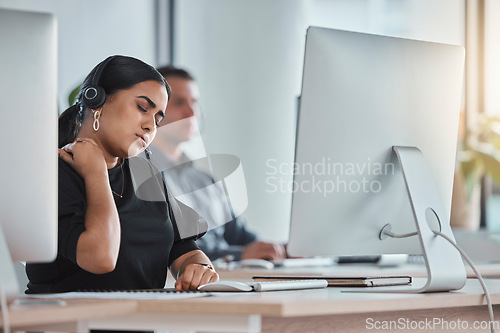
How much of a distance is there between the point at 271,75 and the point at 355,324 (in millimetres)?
3027

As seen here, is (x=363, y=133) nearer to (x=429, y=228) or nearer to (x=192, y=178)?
(x=429, y=228)

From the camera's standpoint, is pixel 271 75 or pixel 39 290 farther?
pixel 271 75

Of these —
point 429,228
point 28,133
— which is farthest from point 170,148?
point 28,133

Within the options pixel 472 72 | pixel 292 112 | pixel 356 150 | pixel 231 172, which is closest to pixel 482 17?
pixel 472 72

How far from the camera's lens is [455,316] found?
4.54 feet

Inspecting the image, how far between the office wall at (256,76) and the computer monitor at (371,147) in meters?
2.68

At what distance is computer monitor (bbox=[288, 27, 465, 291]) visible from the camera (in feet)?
4.28

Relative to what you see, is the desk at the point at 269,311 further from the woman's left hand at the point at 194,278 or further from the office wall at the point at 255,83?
the office wall at the point at 255,83

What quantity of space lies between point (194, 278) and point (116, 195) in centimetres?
28

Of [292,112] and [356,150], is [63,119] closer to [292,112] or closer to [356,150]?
[356,150]

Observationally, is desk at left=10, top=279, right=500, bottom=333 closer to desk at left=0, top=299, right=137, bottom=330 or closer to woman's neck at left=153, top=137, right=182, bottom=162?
desk at left=0, top=299, right=137, bottom=330

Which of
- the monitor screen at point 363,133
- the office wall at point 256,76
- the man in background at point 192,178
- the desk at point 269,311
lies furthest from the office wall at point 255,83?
the desk at point 269,311

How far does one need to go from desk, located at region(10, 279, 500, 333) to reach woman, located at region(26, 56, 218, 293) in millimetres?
208

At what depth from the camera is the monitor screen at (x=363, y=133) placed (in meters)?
1.31
